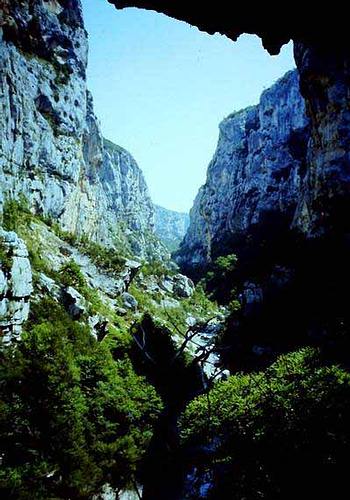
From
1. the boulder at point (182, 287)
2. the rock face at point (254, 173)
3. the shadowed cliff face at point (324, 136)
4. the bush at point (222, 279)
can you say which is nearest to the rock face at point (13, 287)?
the shadowed cliff face at point (324, 136)

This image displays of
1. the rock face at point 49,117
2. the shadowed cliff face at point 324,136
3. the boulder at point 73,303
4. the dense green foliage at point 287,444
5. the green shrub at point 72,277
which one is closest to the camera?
the dense green foliage at point 287,444

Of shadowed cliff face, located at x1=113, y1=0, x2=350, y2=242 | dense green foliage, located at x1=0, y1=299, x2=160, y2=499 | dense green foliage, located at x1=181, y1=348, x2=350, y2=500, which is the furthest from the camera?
shadowed cliff face, located at x1=113, y1=0, x2=350, y2=242

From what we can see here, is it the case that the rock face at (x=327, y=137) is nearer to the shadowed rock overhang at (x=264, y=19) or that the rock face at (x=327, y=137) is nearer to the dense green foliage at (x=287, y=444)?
the dense green foliage at (x=287, y=444)

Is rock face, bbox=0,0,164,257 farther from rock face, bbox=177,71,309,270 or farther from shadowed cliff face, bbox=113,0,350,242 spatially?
shadowed cliff face, bbox=113,0,350,242

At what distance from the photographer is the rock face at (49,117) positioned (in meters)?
54.1

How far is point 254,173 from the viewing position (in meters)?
92.8

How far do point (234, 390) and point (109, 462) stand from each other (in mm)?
10300

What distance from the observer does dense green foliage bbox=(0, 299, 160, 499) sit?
2081 centimetres

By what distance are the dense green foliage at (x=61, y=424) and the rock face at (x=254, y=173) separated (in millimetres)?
55860

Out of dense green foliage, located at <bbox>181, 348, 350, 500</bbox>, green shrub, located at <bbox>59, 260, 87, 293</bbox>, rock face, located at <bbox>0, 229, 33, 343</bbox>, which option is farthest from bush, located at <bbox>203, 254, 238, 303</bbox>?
dense green foliage, located at <bbox>181, 348, 350, 500</bbox>

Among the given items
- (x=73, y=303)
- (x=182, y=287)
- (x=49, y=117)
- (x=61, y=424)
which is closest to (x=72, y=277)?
(x=73, y=303)

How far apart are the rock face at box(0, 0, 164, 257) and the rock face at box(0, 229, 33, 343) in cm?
1848

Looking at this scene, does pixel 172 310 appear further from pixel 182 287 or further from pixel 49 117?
pixel 49 117

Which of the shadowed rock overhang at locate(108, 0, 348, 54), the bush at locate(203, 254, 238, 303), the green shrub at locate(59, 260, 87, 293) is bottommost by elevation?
the shadowed rock overhang at locate(108, 0, 348, 54)
